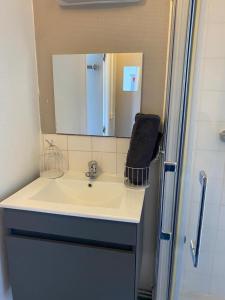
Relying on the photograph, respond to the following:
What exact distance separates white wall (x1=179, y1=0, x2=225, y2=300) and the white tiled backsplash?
0.42m

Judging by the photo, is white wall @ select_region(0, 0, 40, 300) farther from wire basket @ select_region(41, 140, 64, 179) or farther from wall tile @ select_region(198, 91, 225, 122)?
wall tile @ select_region(198, 91, 225, 122)

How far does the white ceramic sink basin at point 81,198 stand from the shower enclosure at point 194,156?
0.20 m

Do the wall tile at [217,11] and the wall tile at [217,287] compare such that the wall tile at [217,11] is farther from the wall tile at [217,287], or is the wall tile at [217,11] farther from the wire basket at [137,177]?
the wall tile at [217,287]

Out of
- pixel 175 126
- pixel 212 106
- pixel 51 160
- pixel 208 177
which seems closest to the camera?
pixel 175 126

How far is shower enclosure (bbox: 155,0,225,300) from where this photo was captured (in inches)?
32.5

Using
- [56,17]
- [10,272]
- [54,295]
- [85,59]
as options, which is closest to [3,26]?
[56,17]

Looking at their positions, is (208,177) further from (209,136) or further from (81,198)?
(81,198)

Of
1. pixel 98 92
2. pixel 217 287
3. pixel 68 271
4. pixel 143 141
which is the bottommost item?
pixel 217 287

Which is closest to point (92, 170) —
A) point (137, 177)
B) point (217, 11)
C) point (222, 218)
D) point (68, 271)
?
point (137, 177)

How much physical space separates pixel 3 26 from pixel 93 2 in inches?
18.8

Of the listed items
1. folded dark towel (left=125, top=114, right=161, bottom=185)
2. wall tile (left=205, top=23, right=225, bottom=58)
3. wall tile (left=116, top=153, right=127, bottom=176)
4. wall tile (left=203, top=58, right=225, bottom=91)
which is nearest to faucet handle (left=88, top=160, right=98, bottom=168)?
wall tile (left=116, top=153, right=127, bottom=176)

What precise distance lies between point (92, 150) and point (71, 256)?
0.62 metres

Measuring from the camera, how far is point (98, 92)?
4.59 ft

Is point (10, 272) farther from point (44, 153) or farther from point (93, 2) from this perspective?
point (93, 2)
